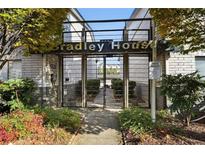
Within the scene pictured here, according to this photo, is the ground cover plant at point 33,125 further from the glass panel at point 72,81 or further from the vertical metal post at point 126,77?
the vertical metal post at point 126,77

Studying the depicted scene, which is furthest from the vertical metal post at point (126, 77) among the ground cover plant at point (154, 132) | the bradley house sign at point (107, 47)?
the ground cover plant at point (154, 132)

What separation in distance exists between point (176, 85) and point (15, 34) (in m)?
4.81

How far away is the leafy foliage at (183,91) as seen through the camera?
8.78 meters

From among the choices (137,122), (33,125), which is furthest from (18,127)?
(137,122)

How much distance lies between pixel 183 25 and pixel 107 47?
504 cm

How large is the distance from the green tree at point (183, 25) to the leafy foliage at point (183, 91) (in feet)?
4.97

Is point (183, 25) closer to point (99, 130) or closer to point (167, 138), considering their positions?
point (167, 138)

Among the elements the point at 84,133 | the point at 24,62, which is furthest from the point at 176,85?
the point at 24,62

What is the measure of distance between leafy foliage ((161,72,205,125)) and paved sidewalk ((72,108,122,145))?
1875mm

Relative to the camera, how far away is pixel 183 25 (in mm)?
7207

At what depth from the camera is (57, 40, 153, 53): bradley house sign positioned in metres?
11.8

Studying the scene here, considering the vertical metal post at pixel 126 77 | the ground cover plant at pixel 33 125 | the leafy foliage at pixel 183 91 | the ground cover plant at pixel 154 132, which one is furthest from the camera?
the vertical metal post at pixel 126 77

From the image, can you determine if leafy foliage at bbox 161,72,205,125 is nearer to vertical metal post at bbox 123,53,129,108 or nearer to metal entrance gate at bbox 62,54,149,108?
vertical metal post at bbox 123,53,129,108

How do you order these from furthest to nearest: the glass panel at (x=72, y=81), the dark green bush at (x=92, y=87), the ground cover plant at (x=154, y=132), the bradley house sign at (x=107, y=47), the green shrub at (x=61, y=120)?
the dark green bush at (x=92, y=87) → the glass panel at (x=72, y=81) → the bradley house sign at (x=107, y=47) → the green shrub at (x=61, y=120) → the ground cover plant at (x=154, y=132)
